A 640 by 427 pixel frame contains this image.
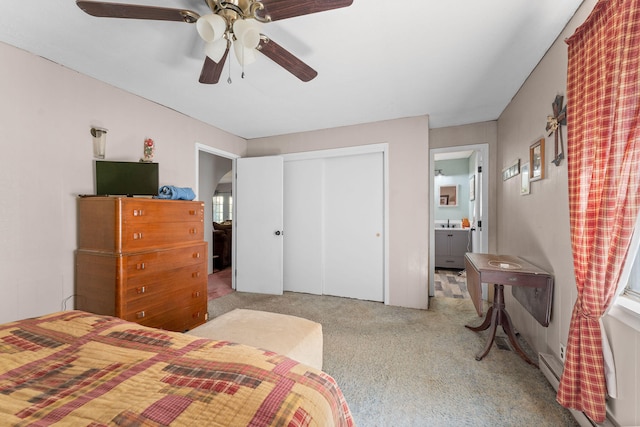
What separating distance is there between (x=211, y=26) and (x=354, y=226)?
288 centimetres

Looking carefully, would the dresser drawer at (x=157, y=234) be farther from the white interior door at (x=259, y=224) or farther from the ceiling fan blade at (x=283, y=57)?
the ceiling fan blade at (x=283, y=57)

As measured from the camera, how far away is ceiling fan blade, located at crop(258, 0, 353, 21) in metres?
1.18

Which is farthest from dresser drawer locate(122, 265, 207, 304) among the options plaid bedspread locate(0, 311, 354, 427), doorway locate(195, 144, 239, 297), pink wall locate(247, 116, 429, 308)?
pink wall locate(247, 116, 429, 308)

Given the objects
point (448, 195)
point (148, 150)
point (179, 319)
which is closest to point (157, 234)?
point (179, 319)

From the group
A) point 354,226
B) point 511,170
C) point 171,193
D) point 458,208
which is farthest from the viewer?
point 458,208

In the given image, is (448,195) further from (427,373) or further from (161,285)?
(161,285)

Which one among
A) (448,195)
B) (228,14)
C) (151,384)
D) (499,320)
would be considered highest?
(228,14)

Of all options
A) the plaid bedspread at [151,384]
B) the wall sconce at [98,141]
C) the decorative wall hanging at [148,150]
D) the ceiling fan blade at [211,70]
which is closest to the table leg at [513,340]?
the plaid bedspread at [151,384]

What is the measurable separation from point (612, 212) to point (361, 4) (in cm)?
166

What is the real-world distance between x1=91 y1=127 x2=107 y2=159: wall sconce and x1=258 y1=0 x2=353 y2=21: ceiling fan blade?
77.1 inches

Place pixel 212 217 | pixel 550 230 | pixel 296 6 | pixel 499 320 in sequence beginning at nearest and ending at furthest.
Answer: pixel 296 6, pixel 550 230, pixel 499 320, pixel 212 217

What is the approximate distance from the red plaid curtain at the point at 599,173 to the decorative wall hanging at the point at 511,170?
46.5 inches

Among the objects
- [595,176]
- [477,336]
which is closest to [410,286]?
[477,336]

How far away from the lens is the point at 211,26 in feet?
4.03
